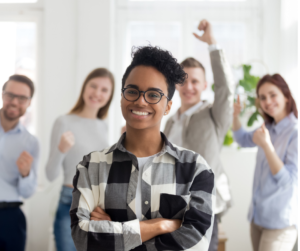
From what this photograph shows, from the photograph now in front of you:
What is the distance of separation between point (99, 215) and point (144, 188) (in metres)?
0.16

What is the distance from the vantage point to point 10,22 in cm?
232

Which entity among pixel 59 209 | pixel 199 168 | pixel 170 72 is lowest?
pixel 59 209

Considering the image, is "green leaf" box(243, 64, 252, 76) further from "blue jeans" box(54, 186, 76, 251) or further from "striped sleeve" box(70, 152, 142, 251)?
"striped sleeve" box(70, 152, 142, 251)

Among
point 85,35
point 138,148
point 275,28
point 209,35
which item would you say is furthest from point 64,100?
point 275,28

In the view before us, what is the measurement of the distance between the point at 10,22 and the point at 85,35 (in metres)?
0.61

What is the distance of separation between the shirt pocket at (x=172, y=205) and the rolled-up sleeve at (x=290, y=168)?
0.89 meters

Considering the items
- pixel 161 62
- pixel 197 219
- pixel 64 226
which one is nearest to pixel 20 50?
pixel 64 226

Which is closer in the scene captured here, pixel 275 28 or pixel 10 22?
pixel 10 22

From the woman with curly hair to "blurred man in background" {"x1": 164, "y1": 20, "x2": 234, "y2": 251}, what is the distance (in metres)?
0.53

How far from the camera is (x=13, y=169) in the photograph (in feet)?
5.87

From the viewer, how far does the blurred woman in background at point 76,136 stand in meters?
1.81

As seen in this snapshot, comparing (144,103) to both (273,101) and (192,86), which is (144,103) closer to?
(192,86)

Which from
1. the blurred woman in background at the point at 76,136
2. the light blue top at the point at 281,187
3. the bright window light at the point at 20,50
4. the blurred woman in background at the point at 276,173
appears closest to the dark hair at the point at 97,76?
the blurred woman in background at the point at 76,136

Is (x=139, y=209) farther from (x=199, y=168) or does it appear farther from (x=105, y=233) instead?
(x=199, y=168)
